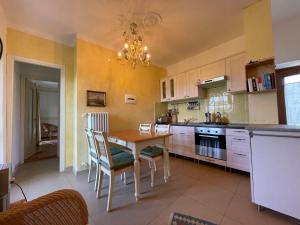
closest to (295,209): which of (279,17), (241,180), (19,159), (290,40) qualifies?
(241,180)

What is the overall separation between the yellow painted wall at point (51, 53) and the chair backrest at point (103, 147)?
1.50 m

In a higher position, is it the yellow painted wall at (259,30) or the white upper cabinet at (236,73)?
the yellow painted wall at (259,30)

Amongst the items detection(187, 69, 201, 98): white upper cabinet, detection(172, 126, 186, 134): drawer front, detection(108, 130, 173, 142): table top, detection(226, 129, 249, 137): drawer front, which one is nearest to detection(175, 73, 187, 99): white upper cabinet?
detection(187, 69, 201, 98): white upper cabinet

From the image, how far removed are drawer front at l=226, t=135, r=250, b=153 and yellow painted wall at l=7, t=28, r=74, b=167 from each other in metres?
3.21

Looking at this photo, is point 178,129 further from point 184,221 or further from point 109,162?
point 184,221

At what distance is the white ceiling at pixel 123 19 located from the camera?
7.19 ft

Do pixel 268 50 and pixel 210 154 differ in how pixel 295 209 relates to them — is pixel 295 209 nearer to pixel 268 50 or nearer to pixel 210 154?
pixel 210 154

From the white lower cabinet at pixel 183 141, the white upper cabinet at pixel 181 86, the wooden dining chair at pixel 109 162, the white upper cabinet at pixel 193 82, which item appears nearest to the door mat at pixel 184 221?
the wooden dining chair at pixel 109 162

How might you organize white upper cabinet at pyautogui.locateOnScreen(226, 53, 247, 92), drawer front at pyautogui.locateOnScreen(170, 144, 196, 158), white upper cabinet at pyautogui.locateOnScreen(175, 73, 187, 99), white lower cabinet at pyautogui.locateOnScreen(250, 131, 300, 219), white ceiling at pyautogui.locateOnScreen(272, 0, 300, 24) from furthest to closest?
white upper cabinet at pyautogui.locateOnScreen(175, 73, 187, 99) → drawer front at pyautogui.locateOnScreen(170, 144, 196, 158) → white upper cabinet at pyautogui.locateOnScreen(226, 53, 247, 92) → white ceiling at pyautogui.locateOnScreen(272, 0, 300, 24) → white lower cabinet at pyautogui.locateOnScreen(250, 131, 300, 219)

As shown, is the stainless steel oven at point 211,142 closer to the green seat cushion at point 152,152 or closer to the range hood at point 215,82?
the range hood at point 215,82

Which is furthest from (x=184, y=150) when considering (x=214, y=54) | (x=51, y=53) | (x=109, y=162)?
(x=51, y=53)

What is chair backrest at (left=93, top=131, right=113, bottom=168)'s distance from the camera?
1.77 meters

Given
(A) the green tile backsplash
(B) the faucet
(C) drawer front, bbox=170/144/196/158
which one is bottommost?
(C) drawer front, bbox=170/144/196/158

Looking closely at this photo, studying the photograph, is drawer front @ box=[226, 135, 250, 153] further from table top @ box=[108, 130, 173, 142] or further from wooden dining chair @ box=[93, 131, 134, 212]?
wooden dining chair @ box=[93, 131, 134, 212]
